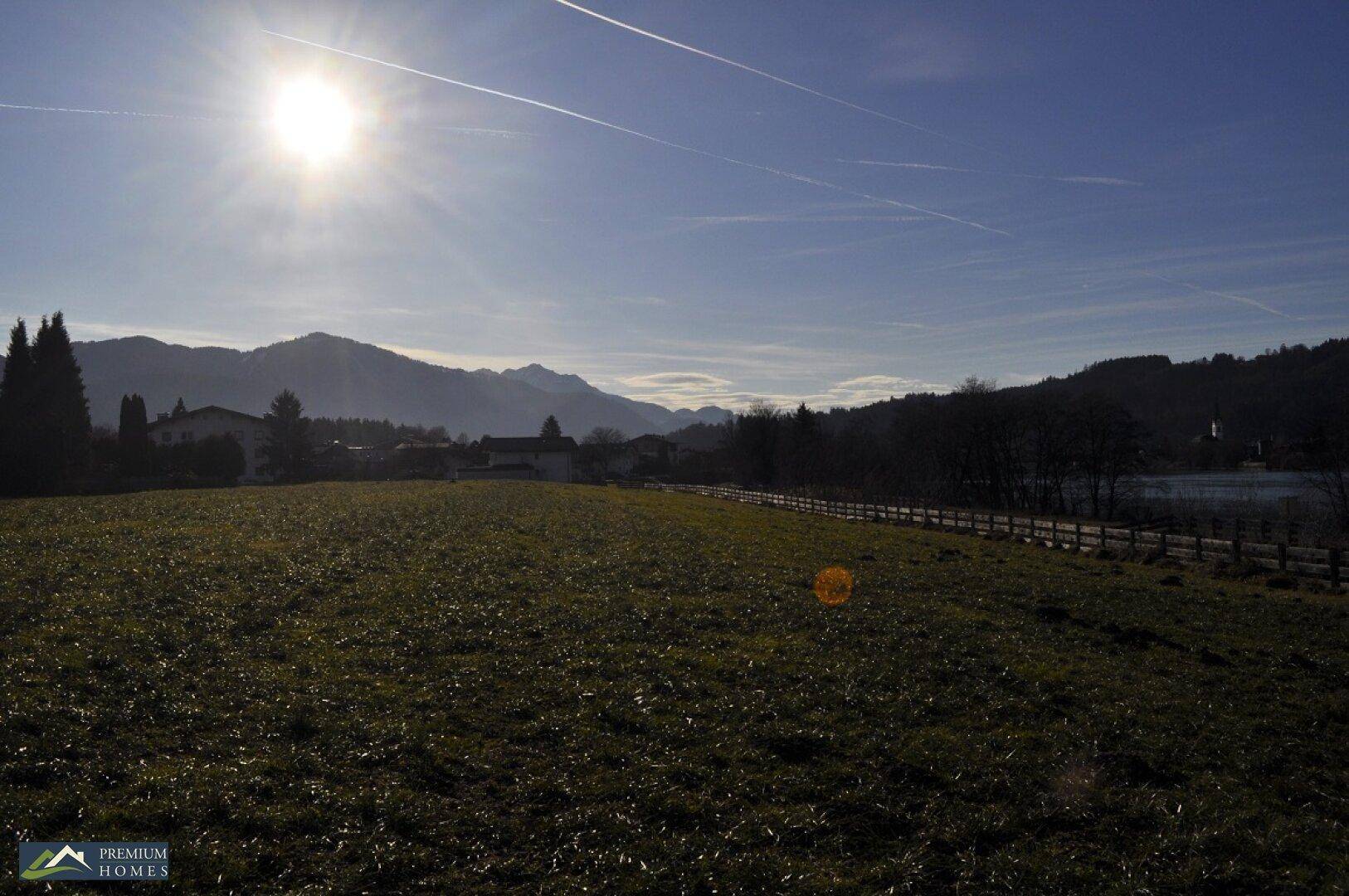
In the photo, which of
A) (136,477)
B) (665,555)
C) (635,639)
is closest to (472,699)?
(635,639)

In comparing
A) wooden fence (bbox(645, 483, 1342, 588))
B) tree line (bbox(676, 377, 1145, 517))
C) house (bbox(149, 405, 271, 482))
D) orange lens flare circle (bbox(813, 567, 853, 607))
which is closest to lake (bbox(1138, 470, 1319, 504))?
tree line (bbox(676, 377, 1145, 517))

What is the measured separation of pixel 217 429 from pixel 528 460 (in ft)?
146

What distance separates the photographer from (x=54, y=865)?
6.67 m

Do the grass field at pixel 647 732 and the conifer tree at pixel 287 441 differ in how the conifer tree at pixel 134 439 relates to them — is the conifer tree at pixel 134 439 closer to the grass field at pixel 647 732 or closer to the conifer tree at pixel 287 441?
the conifer tree at pixel 287 441

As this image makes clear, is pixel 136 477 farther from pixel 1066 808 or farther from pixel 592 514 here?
pixel 1066 808

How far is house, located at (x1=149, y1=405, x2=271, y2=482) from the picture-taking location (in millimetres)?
104938

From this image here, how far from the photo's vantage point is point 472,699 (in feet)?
37.4

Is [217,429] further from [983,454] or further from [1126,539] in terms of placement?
[1126,539]

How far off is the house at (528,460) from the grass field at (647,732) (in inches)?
3656

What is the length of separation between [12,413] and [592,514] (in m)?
56.6

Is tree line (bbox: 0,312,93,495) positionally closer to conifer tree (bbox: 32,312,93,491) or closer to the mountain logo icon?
conifer tree (bbox: 32,312,93,491)

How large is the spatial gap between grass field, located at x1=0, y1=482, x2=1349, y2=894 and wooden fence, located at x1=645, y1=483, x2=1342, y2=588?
885 cm

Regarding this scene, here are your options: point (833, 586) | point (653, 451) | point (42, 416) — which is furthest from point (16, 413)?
point (653, 451)

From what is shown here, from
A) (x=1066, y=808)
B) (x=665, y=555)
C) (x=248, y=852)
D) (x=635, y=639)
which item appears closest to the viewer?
(x=248, y=852)
